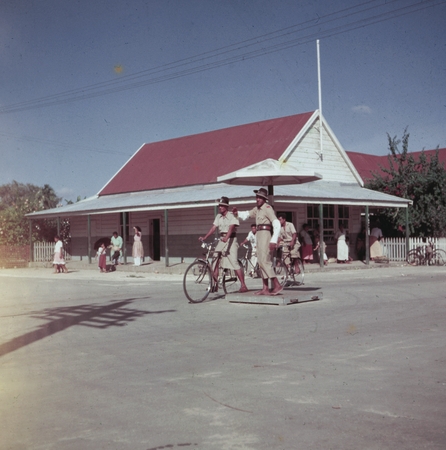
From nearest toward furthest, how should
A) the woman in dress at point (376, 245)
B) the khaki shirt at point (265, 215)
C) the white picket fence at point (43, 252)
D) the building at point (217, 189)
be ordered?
the khaki shirt at point (265, 215) → the building at point (217, 189) → the woman in dress at point (376, 245) → the white picket fence at point (43, 252)

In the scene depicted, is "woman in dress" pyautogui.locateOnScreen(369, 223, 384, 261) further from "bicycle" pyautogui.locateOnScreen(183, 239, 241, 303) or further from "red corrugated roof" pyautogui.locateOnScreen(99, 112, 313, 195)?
"bicycle" pyautogui.locateOnScreen(183, 239, 241, 303)

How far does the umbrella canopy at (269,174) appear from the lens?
42.6 ft

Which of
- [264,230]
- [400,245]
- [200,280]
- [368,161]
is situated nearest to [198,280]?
[200,280]

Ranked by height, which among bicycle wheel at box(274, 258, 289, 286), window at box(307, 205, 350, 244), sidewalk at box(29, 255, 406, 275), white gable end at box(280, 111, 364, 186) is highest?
white gable end at box(280, 111, 364, 186)

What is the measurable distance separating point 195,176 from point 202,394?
82.8 feet

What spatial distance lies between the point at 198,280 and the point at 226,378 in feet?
20.6

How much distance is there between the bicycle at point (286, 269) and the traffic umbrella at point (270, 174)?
5.18 ft

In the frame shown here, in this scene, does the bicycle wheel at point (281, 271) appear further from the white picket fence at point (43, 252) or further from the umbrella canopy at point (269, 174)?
the white picket fence at point (43, 252)

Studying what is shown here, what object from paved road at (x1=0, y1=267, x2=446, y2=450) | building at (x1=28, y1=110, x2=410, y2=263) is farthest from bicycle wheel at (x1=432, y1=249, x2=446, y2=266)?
paved road at (x1=0, y1=267, x2=446, y2=450)

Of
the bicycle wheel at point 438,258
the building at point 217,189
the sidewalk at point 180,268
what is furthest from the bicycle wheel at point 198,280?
the bicycle wheel at point 438,258

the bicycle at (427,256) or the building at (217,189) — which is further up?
the building at (217,189)

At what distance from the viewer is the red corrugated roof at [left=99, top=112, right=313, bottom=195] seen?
29.1 m

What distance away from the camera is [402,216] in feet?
102

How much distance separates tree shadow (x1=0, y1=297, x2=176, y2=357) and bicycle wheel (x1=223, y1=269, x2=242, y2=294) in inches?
64.7
